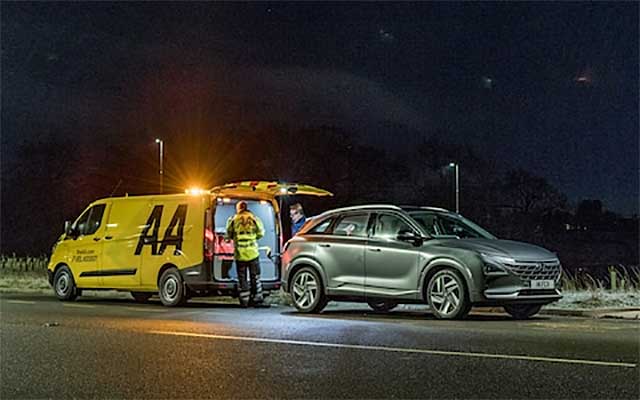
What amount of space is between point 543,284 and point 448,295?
1.34 meters

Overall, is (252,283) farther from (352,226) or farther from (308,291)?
(352,226)

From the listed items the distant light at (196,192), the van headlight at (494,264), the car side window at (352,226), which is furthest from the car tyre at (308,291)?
the van headlight at (494,264)

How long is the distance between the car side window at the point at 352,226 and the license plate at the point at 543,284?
2.69 metres

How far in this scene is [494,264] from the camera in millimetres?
13000

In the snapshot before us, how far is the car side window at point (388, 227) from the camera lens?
14141mm

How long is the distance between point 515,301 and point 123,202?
26.6 feet

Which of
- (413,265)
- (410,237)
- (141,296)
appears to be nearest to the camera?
(413,265)

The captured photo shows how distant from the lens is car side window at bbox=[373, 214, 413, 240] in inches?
557

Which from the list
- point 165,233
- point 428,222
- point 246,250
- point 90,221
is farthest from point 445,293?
point 90,221

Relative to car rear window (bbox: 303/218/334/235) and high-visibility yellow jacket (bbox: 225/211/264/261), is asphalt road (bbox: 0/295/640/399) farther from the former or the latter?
high-visibility yellow jacket (bbox: 225/211/264/261)

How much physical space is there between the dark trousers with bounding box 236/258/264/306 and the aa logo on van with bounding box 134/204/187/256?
126 cm

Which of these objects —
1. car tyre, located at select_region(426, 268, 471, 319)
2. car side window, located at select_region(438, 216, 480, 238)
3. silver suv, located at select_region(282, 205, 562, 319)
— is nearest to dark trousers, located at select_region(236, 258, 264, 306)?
silver suv, located at select_region(282, 205, 562, 319)

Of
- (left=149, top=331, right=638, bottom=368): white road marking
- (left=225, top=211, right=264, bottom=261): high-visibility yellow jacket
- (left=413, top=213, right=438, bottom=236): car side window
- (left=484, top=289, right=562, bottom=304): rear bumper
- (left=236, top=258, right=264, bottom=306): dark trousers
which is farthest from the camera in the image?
(left=236, top=258, right=264, bottom=306): dark trousers

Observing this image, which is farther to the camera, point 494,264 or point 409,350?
point 494,264
